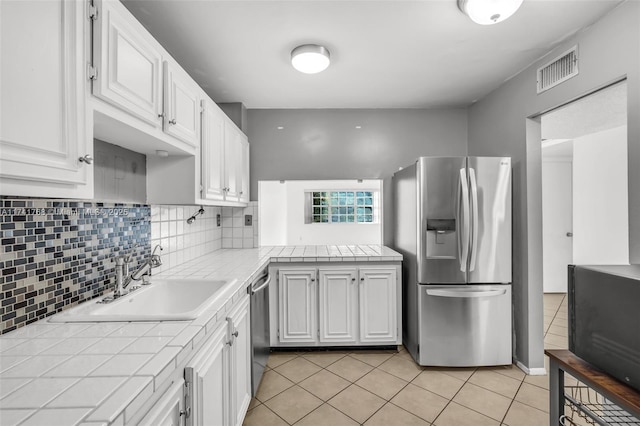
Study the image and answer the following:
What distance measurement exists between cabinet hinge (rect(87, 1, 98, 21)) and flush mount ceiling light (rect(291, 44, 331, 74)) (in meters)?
1.22

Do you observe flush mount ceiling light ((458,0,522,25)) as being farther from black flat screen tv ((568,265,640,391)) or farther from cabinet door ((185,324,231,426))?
cabinet door ((185,324,231,426))

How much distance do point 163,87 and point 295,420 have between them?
2004 mm

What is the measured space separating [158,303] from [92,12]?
1.36 metres

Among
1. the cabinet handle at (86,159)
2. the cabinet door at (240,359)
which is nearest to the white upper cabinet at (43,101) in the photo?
the cabinet handle at (86,159)

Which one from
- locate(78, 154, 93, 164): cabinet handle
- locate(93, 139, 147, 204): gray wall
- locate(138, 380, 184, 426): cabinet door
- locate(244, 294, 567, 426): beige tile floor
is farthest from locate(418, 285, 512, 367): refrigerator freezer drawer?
locate(78, 154, 93, 164): cabinet handle

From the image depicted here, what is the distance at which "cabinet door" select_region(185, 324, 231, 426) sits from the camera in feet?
3.45

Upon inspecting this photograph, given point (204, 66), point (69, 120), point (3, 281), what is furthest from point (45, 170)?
point (204, 66)

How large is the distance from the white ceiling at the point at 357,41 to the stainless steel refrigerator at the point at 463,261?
0.74 meters

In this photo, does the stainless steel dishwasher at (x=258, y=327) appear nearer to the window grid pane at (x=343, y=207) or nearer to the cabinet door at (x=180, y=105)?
the cabinet door at (x=180, y=105)

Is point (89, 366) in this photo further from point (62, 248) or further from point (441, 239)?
point (441, 239)

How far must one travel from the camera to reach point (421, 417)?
Result: 185 cm

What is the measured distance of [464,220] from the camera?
7.52ft

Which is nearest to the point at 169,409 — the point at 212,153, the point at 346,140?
the point at 212,153

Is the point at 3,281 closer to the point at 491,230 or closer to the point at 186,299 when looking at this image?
the point at 186,299
